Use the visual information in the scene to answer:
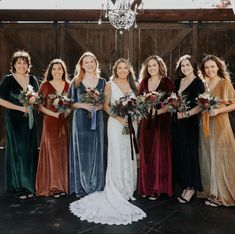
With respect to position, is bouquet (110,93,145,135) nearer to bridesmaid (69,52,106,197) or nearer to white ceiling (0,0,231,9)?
bridesmaid (69,52,106,197)

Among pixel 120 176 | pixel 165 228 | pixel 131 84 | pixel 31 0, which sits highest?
pixel 31 0

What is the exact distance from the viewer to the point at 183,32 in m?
8.95

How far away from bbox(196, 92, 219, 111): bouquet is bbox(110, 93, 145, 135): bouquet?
0.78m

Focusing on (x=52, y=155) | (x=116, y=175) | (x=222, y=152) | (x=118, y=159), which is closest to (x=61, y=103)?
(x=52, y=155)

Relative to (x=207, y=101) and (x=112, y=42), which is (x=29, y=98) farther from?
(x=112, y=42)

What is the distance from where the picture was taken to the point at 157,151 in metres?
5.52

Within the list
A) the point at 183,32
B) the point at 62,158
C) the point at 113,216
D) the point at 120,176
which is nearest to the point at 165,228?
the point at 113,216

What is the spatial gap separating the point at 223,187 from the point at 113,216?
1632 mm

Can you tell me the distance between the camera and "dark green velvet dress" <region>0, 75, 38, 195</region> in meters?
5.65

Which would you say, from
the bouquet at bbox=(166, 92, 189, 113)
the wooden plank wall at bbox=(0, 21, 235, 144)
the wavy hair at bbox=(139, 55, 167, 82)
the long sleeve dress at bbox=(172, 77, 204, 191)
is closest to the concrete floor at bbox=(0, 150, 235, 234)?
the long sleeve dress at bbox=(172, 77, 204, 191)

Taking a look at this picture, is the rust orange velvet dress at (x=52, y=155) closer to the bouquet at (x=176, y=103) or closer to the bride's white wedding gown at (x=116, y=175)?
the bride's white wedding gown at (x=116, y=175)

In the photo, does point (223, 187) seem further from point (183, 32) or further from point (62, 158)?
point (183, 32)

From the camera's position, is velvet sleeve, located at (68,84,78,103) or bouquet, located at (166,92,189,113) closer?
bouquet, located at (166,92,189,113)

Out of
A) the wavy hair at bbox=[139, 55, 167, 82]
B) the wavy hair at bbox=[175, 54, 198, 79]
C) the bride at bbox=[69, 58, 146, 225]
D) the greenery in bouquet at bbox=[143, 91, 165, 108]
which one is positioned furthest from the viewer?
the wavy hair at bbox=[139, 55, 167, 82]
